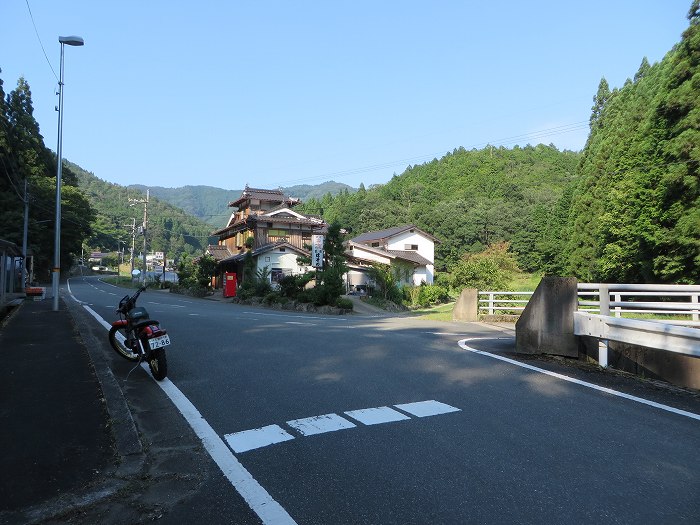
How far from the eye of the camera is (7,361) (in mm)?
7270

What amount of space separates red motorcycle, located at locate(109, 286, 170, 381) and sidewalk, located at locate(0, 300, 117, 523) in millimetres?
572

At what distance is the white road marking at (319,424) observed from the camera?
171 inches

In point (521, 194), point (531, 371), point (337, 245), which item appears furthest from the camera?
point (521, 194)

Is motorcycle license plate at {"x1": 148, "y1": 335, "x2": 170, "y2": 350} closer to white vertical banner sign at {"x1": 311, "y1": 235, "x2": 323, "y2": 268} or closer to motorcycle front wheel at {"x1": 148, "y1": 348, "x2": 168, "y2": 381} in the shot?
motorcycle front wheel at {"x1": 148, "y1": 348, "x2": 168, "y2": 381}

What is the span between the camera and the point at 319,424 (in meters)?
4.50

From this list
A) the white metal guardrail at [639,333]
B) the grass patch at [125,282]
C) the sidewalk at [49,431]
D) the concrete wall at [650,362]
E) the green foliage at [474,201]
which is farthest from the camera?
the green foliage at [474,201]

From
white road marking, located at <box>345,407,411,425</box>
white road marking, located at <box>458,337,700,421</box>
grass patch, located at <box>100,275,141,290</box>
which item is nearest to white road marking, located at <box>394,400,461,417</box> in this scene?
white road marking, located at <box>345,407,411,425</box>

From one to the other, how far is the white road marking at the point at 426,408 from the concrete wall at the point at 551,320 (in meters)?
3.53

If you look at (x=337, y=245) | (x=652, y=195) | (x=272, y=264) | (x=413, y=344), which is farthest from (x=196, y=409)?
(x=272, y=264)

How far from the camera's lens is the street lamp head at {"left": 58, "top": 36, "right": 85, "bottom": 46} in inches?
677

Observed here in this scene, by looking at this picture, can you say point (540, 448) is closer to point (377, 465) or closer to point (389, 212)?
point (377, 465)

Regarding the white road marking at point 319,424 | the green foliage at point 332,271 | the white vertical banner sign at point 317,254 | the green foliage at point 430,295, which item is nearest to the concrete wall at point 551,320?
the white road marking at point 319,424

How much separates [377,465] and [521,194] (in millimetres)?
73885

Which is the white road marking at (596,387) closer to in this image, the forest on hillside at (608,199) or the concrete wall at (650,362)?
the concrete wall at (650,362)
